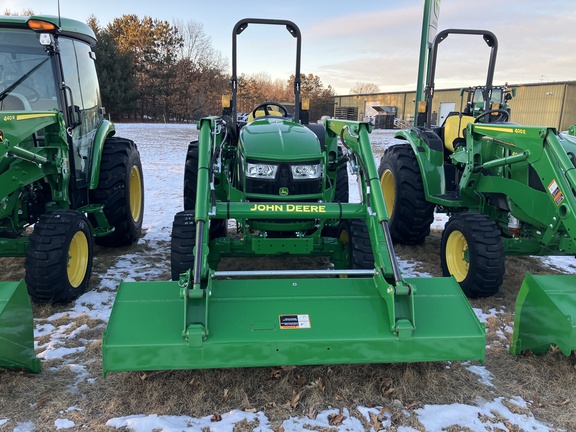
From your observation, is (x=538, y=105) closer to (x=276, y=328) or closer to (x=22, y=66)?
(x=22, y=66)

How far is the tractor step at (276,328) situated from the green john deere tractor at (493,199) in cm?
60

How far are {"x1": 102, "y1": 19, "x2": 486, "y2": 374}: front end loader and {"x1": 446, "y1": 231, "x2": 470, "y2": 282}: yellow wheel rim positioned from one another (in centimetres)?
124

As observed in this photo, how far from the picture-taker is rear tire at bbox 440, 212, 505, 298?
13.7 feet

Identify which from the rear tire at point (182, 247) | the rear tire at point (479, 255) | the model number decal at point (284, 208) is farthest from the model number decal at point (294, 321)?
the rear tire at point (479, 255)

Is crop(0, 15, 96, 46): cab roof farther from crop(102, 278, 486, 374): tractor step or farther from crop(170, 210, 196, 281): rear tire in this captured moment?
crop(102, 278, 486, 374): tractor step

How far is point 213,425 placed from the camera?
2.55 meters

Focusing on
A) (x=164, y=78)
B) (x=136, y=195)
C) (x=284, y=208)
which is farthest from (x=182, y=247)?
(x=164, y=78)

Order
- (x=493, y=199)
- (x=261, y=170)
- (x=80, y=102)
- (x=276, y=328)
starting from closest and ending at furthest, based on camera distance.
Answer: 1. (x=276, y=328)
2. (x=261, y=170)
3. (x=493, y=199)
4. (x=80, y=102)

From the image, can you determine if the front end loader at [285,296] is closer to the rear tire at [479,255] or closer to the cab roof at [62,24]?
the rear tire at [479,255]

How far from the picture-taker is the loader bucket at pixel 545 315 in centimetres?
291

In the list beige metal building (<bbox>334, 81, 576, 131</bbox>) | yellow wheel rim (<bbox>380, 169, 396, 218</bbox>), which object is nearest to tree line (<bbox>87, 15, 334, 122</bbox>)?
beige metal building (<bbox>334, 81, 576, 131</bbox>)

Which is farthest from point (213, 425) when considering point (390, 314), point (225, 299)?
point (390, 314)

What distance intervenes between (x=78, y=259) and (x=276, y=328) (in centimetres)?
243

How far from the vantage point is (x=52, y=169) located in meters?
4.42
